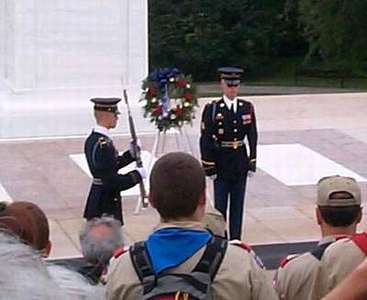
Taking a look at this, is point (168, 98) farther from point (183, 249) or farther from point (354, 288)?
point (354, 288)

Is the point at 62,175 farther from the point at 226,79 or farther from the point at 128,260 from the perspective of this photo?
the point at 128,260

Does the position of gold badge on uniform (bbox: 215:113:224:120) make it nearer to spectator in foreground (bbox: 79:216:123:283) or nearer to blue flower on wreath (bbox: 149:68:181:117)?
blue flower on wreath (bbox: 149:68:181:117)

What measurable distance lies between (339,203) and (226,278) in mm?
717

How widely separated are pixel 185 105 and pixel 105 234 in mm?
5611

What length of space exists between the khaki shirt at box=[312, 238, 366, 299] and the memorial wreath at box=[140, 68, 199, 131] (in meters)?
5.97

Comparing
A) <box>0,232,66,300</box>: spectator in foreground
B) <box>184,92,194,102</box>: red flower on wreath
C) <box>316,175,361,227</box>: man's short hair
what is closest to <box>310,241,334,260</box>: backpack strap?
<box>316,175,361,227</box>: man's short hair

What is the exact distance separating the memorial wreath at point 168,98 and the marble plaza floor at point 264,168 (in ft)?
2.76

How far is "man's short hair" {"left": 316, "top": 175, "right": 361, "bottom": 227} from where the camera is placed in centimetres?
339

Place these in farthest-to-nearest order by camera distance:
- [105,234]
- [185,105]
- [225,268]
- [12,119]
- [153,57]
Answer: [153,57], [12,119], [185,105], [105,234], [225,268]

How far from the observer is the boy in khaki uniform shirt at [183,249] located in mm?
2814

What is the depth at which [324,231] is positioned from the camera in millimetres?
3418

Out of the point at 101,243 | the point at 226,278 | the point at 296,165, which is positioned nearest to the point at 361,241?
the point at 226,278

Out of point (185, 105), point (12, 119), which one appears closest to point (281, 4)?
point (12, 119)

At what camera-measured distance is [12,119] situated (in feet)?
41.7
